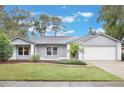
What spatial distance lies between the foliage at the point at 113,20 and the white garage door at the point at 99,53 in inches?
132

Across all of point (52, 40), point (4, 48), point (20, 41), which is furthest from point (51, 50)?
point (4, 48)

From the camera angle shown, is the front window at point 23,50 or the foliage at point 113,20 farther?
the foliage at point 113,20

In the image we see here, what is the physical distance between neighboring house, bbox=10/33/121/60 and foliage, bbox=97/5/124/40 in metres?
2.88

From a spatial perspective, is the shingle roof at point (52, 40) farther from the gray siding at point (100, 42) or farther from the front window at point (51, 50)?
the gray siding at point (100, 42)

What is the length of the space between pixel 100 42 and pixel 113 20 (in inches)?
157

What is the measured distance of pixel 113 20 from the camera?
1102 inches

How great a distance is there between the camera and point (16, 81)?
9.56 metres

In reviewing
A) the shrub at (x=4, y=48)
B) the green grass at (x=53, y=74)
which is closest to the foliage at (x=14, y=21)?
the shrub at (x=4, y=48)

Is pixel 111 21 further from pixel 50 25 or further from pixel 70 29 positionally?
pixel 50 25

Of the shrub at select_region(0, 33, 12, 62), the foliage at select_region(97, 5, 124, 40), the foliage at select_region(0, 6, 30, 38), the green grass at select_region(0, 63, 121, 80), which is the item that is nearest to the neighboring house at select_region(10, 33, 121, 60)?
the foliage at select_region(97, 5, 124, 40)

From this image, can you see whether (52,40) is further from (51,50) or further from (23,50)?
(23,50)

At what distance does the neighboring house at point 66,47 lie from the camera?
25.0 m
